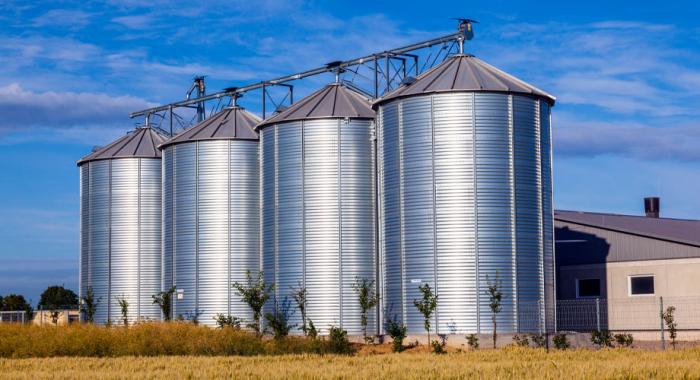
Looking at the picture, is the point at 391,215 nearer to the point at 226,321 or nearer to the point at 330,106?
the point at 330,106

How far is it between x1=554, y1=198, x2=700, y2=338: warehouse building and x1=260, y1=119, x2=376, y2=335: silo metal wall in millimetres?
11117

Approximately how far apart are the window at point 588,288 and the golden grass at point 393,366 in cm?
1822

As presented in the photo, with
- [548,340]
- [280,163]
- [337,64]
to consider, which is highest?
[337,64]

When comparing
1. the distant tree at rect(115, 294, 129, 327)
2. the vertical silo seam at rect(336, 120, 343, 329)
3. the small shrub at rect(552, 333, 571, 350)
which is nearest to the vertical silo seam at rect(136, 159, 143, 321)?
the distant tree at rect(115, 294, 129, 327)

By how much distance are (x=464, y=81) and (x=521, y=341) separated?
12.4 m

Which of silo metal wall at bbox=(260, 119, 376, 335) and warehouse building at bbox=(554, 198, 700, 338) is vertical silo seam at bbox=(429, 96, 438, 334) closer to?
silo metal wall at bbox=(260, 119, 376, 335)

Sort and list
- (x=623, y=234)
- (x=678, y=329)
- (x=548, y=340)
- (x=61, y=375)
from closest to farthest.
Answer: 1. (x=61, y=375)
2. (x=548, y=340)
3. (x=678, y=329)
4. (x=623, y=234)

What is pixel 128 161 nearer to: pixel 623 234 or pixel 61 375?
pixel 623 234

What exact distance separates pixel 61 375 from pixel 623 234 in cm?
3439

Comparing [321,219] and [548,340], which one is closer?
[548,340]

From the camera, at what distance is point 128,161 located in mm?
70000

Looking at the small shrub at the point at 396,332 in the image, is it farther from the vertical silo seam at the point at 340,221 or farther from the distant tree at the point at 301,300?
the distant tree at the point at 301,300

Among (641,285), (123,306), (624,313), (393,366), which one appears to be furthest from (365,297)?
(123,306)

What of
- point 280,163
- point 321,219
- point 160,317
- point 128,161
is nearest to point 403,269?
point 321,219
